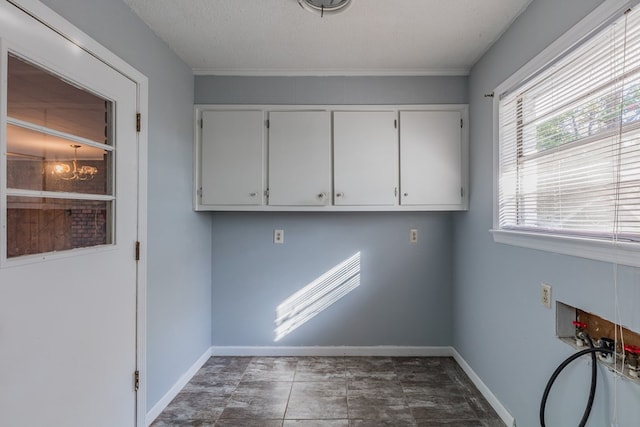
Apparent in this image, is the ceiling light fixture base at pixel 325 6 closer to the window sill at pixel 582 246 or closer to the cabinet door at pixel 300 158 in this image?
the cabinet door at pixel 300 158

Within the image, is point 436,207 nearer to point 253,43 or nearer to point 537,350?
point 537,350

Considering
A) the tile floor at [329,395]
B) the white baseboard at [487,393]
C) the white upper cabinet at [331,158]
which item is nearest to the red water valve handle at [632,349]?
the white baseboard at [487,393]

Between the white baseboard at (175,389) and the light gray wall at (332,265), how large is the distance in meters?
0.22

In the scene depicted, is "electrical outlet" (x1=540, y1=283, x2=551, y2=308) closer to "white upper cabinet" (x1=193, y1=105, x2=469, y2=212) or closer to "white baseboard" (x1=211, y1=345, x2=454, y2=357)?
"white upper cabinet" (x1=193, y1=105, x2=469, y2=212)

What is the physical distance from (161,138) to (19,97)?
101 centimetres

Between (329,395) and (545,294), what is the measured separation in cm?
155

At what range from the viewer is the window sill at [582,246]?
1201 millimetres

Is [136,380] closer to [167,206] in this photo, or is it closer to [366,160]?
[167,206]

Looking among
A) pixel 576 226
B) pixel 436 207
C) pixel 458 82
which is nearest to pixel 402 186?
pixel 436 207

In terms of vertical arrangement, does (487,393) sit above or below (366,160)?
below

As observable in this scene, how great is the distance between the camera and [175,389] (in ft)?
8.06

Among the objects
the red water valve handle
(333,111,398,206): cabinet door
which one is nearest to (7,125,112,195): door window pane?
(333,111,398,206): cabinet door

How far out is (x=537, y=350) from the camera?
5.90ft

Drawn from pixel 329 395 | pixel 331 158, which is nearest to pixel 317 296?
pixel 329 395
